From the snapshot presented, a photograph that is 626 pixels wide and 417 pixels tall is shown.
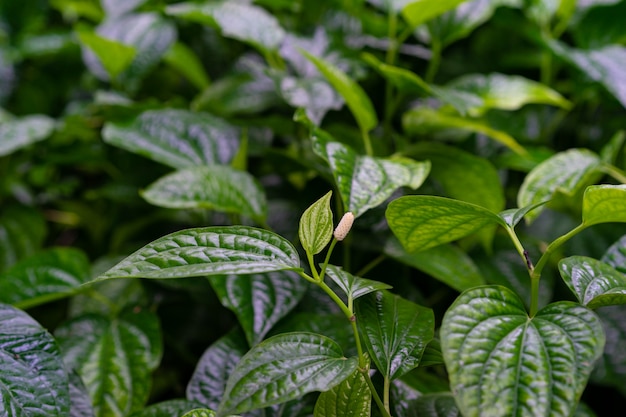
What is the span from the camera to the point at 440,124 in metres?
0.85

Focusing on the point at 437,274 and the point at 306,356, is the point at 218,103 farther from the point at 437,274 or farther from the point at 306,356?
the point at 306,356

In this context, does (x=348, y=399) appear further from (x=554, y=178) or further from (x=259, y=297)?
(x=554, y=178)

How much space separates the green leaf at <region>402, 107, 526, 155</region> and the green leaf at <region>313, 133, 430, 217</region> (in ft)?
0.54

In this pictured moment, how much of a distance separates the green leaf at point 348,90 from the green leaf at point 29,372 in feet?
A: 1.46

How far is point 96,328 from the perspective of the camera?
2.46 ft

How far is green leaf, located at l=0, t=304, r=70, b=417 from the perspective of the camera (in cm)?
50

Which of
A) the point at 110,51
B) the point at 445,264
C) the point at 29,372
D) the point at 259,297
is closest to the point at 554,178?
the point at 445,264

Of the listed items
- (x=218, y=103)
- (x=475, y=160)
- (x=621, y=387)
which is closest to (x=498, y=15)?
(x=475, y=160)

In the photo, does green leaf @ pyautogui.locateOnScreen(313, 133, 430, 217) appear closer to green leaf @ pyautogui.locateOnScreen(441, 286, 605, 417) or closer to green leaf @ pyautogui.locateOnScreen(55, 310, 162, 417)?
green leaf @ pyautogui.locateOnScreen(441, 286, 605, 417)

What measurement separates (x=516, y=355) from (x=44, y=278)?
618 millimetres

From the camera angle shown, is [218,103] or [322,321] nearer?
[322,321]

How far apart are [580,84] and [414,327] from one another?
2.09 ft

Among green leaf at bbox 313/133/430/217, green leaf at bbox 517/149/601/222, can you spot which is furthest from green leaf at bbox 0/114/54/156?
green leaf at bbox 517/149/601/222

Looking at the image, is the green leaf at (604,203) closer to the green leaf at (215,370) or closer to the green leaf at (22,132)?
the green leaf at (215,370)
